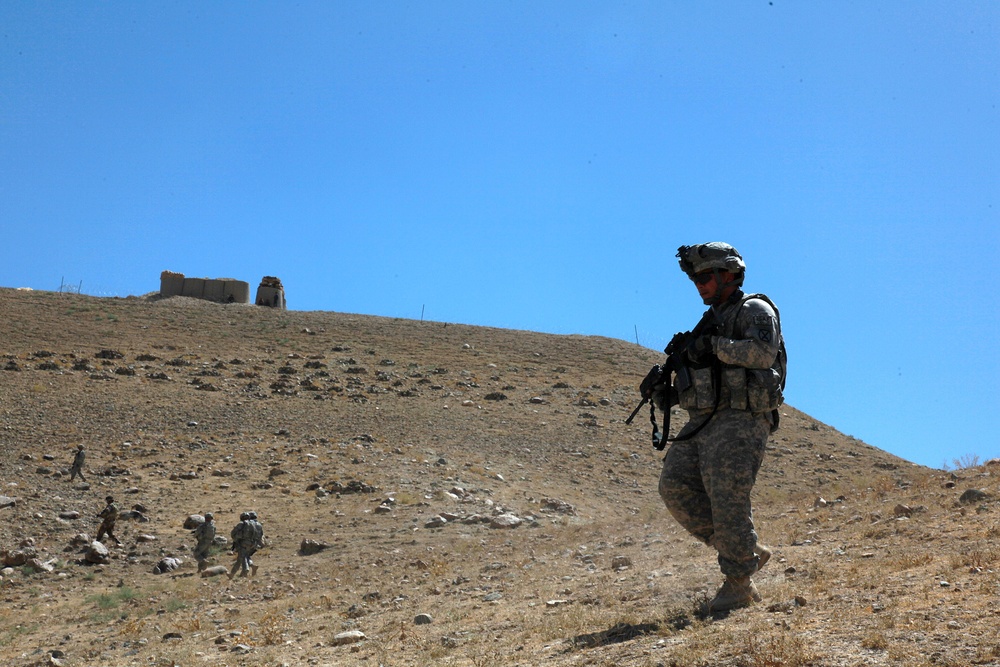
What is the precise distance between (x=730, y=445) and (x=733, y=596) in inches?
34.5

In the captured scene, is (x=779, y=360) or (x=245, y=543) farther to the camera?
(x=245, y=543)

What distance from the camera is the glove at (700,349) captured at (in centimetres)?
564

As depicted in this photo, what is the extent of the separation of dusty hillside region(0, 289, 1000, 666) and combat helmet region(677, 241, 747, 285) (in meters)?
1.96

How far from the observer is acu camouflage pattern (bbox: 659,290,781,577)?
541 centimetres

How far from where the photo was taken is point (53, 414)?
2184 cm

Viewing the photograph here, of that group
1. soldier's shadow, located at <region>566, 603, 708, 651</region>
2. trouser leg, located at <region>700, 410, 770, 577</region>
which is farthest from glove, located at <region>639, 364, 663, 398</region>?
soldier's shadow, located at <region>566, 603, 708, 651</region>

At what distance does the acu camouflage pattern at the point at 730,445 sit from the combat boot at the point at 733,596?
2.9 inches

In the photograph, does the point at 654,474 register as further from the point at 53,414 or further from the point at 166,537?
the point at 53,414

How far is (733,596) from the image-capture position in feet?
18.1

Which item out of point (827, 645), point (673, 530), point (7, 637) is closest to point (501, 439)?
point (673, 530)

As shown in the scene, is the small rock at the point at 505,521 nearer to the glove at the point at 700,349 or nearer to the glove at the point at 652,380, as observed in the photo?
the glove at the point at 652,380

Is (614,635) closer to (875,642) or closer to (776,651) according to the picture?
(776,651)

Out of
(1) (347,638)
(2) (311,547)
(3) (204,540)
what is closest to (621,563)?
(1) (347,638)

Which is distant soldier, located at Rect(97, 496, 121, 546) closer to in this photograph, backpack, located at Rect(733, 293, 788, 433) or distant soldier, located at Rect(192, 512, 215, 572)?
distant soldier, located at Rect(192, 512, 215, 572)
